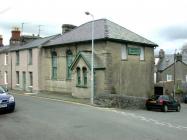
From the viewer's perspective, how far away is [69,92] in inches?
1407

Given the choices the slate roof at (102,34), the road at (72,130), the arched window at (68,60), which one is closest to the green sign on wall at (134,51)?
the slate roof at (102,34)

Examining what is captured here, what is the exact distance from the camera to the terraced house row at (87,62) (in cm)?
3181

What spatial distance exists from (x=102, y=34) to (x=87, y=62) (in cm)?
297

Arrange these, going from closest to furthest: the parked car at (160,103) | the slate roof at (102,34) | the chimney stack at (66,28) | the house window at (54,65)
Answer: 1. the parked car at (160,103)
2. the slate roof at (102,34)
3. the house window at (54,65)
4. the chimney stack at (66,28)

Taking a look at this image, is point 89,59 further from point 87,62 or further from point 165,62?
point 165,62

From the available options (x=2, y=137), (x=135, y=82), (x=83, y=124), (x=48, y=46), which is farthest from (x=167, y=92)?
(x=2, y=137)

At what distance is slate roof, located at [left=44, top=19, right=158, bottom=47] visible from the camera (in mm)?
32438

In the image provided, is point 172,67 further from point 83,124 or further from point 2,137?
point 2,137

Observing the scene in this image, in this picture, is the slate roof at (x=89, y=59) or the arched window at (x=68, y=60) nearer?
the slate roof at (x=89, y=59)

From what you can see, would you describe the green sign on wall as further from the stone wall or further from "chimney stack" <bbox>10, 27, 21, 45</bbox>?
"chimney stack" <bbox>10, 27, 21, 45</bbox>

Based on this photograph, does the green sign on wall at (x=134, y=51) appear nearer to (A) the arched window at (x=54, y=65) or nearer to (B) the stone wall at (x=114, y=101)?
(B) the stone wall at (x=114, y=101)

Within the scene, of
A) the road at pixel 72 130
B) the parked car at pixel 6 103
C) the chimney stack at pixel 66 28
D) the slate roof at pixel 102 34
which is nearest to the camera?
the road at pixel 72 130

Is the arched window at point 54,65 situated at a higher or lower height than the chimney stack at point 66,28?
lower

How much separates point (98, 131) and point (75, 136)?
4.63 feet
